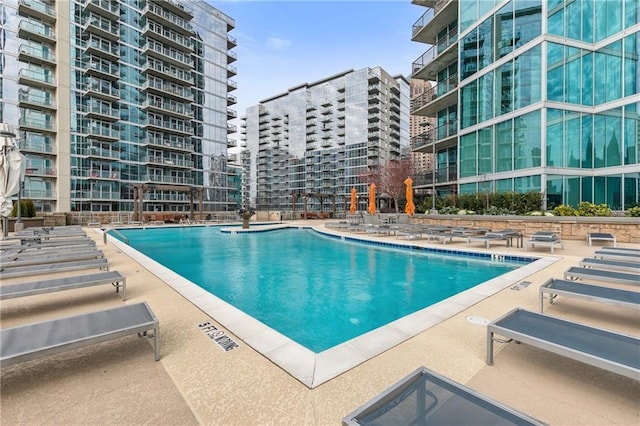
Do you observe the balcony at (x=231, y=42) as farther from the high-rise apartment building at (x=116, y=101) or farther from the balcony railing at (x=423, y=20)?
the balcony railing at (x=423, y=20)

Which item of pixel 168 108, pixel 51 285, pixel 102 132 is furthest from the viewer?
pixel 168 108

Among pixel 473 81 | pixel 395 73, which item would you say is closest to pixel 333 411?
pixel 473 81

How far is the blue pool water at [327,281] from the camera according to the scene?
16.4ft

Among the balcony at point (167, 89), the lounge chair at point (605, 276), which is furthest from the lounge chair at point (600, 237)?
the balcony at point (167, 89)

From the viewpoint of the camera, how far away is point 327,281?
296 inches

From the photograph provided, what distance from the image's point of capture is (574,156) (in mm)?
15555

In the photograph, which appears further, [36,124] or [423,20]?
[36,124]

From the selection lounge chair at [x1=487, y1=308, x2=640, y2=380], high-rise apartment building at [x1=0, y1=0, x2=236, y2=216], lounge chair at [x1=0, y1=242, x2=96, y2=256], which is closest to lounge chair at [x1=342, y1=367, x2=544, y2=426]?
lounge chair at [x1=487, y1=308, x2=640, y2=380]

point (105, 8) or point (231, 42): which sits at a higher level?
point (231, 42)

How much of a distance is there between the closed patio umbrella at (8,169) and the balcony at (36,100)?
1093 inches

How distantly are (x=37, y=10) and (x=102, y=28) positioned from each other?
5.30 metres

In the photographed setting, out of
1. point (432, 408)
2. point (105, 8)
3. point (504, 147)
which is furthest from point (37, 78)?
point (432, 408)

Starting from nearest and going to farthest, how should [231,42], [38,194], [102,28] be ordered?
[38,194]
[102,28]
[231,42]

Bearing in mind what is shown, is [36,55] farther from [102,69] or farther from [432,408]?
[432,408]
